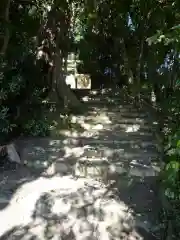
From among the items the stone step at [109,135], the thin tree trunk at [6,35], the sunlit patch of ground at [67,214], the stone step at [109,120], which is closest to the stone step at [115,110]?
the stone step at [109,120]

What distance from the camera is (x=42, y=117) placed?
18.7 feet

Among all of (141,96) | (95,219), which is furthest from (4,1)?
(95,219)

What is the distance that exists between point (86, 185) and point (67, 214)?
2.49ft

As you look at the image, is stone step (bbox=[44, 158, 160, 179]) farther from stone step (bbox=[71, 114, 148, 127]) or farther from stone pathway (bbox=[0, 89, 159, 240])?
stone step (bbox=[71, 114, 148, 127])

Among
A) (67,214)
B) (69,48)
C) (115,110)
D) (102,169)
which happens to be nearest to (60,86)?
(69,48)

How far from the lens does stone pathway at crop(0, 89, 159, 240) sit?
3068mm

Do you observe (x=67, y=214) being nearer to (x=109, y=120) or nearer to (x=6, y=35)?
(x=6, y=35)

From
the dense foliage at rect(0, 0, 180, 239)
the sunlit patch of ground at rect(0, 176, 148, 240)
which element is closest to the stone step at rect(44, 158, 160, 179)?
the sunlit patch of ground at rect(0, 176, 148, 240)

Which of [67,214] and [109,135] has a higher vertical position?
[109,135]

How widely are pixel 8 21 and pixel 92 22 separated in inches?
69.8

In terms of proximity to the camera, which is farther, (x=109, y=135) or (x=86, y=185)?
(x=109, y=135)

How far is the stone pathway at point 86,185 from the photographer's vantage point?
3068mm

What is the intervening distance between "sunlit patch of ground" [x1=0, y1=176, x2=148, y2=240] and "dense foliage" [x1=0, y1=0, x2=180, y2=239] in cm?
106

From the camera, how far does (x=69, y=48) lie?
6.76 metres
